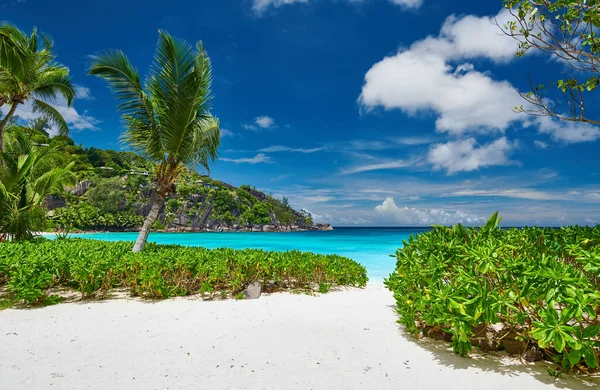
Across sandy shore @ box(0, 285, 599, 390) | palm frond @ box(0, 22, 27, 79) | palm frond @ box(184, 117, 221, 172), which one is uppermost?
palm frond @ box(0, 22, 27, 79)

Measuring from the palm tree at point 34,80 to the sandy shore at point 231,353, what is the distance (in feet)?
32.7

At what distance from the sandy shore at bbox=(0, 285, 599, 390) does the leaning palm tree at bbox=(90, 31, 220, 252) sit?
426 centimetres

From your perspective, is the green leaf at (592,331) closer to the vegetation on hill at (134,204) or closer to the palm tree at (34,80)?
the palm tree at (34,80)

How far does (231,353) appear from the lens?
12.1 ft

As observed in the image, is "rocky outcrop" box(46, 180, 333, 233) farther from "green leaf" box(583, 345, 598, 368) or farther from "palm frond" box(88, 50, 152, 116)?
"green leaf" box(583, 345, 598, 368)

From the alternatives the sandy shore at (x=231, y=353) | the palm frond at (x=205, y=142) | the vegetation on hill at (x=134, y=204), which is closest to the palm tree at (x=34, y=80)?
the palm frond at (x=205, y=142)

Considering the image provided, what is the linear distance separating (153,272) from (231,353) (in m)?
3.15

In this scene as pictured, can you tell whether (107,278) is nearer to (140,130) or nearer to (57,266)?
(57,266)

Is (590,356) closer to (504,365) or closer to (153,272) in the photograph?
(504,365)

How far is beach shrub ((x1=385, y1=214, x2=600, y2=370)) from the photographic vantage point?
261 centimetres

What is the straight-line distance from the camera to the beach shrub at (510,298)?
2.61 m

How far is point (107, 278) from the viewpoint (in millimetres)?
6148

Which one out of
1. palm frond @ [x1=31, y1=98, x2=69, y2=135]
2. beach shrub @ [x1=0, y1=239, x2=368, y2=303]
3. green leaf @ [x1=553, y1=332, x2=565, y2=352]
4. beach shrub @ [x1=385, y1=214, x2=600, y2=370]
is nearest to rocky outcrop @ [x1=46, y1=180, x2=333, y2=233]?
palm frond @ [x1=31, y1=98, x2=69, y2=135]

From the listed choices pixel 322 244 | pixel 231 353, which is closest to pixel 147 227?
pixel 231 353
